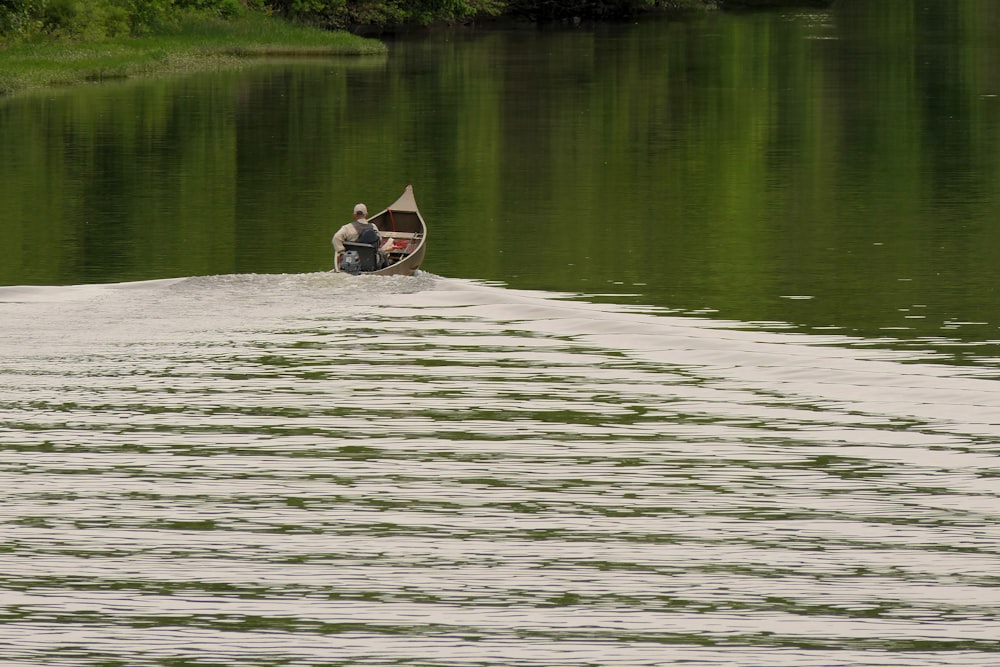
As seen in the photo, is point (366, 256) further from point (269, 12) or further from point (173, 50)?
point (269, 12)

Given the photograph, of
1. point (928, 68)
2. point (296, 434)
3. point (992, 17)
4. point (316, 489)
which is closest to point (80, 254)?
point (296, 434)

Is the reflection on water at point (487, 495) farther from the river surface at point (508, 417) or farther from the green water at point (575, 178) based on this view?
the green water at point (575, 178)

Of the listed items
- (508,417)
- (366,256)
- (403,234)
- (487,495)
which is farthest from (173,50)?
(487,495)

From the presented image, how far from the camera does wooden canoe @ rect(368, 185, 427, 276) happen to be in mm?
27750

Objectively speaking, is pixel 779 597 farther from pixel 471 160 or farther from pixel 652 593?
pixel 471 160

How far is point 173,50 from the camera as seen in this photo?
80.7 meters

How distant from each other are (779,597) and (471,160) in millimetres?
35422

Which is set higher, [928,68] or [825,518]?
[928,68]

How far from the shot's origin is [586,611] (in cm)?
1289

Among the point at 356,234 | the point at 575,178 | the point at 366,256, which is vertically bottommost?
the point at 366,256

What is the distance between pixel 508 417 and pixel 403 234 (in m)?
11.7

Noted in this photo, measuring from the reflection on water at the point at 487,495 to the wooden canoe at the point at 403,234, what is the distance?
3.30 m

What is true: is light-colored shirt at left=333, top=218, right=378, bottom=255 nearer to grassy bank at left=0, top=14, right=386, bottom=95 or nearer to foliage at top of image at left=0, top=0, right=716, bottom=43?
foliage at top of image at left=0, top=0, right=716, bottom=43

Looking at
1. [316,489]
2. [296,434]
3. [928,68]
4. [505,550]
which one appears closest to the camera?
[505,550]
